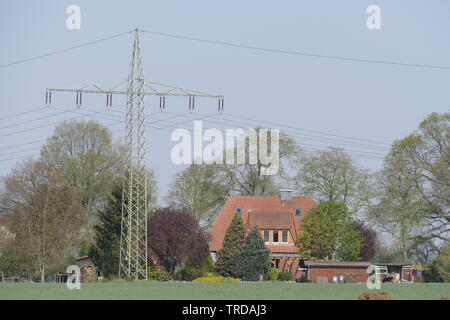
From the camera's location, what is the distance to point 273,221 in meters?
92.7

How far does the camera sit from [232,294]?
135 ft

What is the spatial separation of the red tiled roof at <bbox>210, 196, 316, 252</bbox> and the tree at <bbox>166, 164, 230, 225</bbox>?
2720 millimetres

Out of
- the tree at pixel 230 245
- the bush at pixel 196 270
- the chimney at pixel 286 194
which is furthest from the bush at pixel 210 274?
the chimney at pixel 286 194

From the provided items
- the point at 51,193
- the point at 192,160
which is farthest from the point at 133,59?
the point at 192,160

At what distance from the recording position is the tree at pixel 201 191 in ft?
303

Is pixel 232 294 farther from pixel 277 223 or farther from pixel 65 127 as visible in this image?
pixel 277 223

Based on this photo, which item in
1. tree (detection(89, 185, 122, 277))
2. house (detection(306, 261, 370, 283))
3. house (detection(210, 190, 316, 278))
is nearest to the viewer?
house (detection(306, 261, 370, 283))

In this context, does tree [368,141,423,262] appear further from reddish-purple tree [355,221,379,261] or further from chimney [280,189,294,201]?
chimney [280,189,294,201]

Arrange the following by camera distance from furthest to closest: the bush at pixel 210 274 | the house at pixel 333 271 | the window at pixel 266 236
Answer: the window at pixel 266 236 → the bush at pixel 210 274 → the house at pixel 333 271

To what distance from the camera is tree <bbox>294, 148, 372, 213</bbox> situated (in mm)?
88000

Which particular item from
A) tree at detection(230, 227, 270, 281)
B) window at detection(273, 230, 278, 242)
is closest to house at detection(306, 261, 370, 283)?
tree at detection(230, 227, 270, 281)

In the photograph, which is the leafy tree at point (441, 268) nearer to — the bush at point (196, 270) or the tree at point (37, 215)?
the bush at point (196, 270)

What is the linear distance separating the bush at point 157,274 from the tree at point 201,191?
54.4 ft

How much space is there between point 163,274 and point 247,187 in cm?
2258
